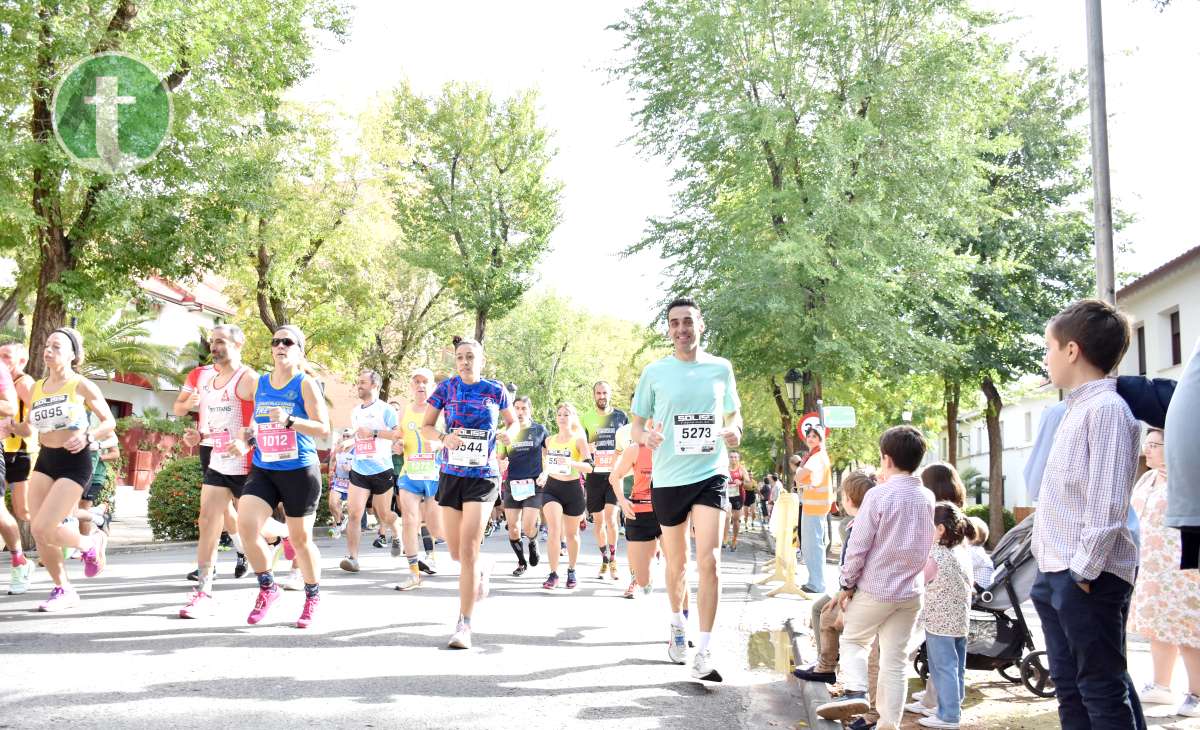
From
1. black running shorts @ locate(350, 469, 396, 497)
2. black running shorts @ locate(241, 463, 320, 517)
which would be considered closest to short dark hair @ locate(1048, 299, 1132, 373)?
black running shorts @ locate(241, 463, 320, 517)

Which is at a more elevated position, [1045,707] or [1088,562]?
[1088,562]

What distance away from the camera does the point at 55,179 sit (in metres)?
14.3

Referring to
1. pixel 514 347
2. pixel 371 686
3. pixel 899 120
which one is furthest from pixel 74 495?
pixel 514 347

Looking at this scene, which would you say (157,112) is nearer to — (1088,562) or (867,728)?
(867,728)

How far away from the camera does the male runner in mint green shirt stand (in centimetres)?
652

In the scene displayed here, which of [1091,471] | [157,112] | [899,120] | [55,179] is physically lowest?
[1091,471]

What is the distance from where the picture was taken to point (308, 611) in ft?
26.0

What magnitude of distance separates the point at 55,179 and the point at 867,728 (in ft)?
42.3

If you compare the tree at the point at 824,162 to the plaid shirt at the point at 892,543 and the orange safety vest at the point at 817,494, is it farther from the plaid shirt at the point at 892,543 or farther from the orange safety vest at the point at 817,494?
the plaid shirt at the point at 892,543

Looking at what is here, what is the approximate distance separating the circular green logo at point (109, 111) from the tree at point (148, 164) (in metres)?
0.17

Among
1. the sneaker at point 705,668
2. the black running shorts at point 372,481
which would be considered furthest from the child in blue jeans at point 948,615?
the black running shorts at point 372,481

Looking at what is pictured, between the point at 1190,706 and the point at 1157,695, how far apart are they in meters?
0.28

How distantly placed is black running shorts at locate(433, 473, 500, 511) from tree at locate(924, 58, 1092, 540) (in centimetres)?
2436

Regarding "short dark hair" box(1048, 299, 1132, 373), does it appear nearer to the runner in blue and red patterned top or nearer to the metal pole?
the runner in blue and red patterned top
